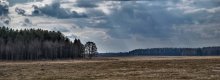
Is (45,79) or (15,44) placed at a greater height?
(15,44)

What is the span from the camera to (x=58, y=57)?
169375 mm

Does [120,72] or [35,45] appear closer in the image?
[120,72]

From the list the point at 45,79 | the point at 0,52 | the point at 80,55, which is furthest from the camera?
the point at 80,55

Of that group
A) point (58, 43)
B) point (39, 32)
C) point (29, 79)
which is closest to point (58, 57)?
point (58, 43)

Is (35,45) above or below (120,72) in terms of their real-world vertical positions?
above

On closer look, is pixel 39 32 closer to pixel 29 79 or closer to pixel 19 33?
pixel 19 33

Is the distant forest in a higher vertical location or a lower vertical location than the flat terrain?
higher

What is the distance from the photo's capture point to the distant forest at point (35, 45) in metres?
156

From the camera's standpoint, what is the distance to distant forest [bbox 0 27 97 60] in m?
156

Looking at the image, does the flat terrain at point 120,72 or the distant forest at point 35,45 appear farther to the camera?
the distant forest at point 35,45

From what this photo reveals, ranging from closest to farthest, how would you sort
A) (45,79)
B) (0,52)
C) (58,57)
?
(45,79) → (0,52) → (58,57)

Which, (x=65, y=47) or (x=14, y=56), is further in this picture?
(x=65, y=47)

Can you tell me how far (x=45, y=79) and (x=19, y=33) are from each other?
440 ft

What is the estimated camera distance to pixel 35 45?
161 metres
